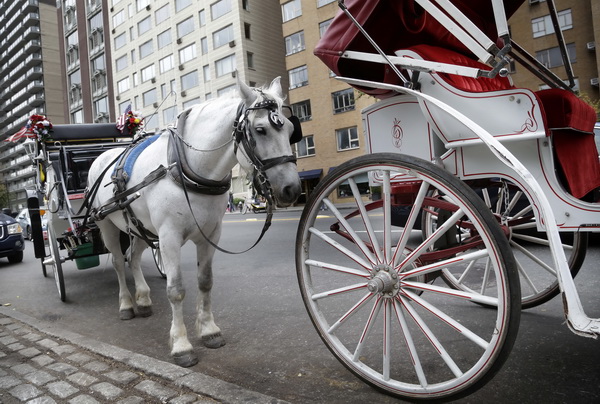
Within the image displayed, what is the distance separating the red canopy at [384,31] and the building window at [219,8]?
38.3m

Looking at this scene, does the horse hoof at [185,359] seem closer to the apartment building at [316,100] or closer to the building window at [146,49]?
the apartment building at [316,100]

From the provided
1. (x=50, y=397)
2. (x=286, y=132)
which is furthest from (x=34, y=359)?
(x=286, y=132)

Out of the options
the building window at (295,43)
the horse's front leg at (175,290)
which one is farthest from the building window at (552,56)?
the horse's front leg at (175,290)

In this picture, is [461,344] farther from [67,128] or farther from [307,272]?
[67,128]

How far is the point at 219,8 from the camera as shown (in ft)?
124

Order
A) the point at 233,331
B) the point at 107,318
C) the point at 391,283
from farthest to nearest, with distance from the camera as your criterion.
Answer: the point at 107,318 < the point at 233,331 < the point at 391,283

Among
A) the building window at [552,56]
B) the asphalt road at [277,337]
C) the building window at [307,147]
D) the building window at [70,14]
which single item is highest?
the building window at [70,14]

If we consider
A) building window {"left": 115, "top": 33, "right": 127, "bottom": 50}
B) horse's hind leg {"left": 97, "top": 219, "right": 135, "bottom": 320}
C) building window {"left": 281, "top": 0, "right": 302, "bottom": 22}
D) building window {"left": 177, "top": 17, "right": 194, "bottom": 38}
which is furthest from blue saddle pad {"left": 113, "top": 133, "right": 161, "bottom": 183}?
building window {"left": 115, "top": 33, "right": 127, "bottom": 50}

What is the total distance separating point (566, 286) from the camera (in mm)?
1742

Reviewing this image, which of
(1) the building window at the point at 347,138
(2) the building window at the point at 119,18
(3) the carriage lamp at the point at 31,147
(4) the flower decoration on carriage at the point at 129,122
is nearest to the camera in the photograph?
(3) the carriage lamp at the point at 31,147

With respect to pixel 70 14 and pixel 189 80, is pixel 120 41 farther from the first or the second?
pixel 70 14

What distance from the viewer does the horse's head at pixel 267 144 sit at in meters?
2.71

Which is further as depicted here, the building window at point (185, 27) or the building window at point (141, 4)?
the building window at point (141, 4)

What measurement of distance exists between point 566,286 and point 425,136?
1.01 meters
